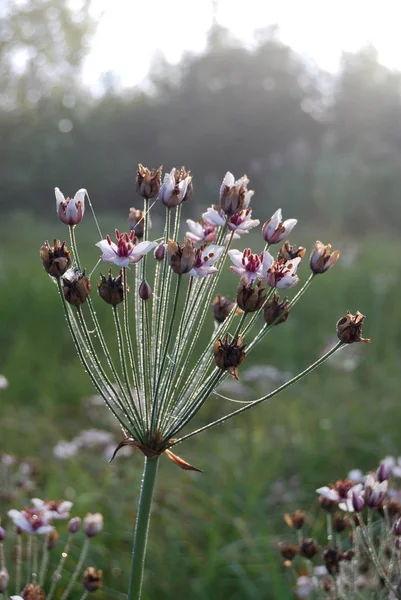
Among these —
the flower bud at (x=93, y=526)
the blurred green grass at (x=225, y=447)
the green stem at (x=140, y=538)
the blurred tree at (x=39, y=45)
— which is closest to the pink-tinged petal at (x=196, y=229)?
the green stem at (x=140, y=538)

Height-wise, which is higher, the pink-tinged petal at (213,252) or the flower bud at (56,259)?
the pink-tinged petal at (213,252)

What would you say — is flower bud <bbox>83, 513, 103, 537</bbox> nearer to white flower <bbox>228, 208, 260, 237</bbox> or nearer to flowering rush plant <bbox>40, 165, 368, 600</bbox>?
flowering rush plant <bbox>40, 165, 368, 600</bbox>

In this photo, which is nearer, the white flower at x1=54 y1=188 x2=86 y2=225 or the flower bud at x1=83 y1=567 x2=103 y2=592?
the white flower at x1=54 y1=188 x2=86 y2=225

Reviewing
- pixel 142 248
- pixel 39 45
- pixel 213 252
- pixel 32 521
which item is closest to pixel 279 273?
pixel 213 252

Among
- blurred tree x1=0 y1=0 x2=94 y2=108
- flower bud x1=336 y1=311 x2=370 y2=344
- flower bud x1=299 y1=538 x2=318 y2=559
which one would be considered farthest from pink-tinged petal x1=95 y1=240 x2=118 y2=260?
blurred tree x1=0 y1=0 x2=94 y2=108

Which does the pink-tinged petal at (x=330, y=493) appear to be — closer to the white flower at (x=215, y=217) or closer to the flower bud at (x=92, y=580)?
the flower bud at (x=92, y=580)

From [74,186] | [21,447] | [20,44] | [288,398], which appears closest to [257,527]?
[21,447]

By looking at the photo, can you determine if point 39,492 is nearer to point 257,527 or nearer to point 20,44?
point 257,527
